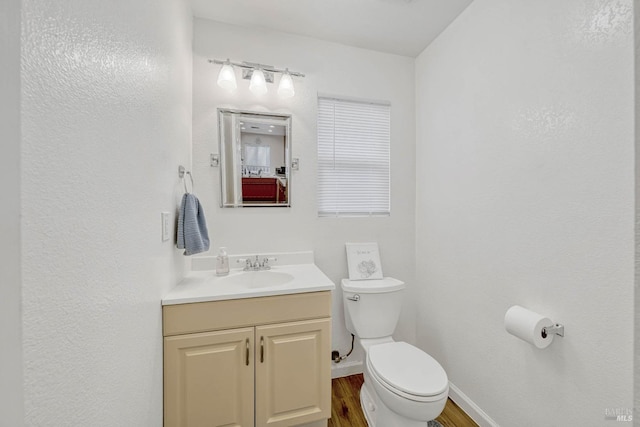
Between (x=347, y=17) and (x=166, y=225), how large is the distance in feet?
5.57

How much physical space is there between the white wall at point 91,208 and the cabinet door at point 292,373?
0.47 meters

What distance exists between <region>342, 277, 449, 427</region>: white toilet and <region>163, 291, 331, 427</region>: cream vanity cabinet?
301 millimetres

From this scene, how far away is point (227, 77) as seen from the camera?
5.29 feet

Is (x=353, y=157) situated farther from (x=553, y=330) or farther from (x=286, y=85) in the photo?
(x=553, y=330)

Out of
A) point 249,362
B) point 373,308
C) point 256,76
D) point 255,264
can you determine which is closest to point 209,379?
point 249,362

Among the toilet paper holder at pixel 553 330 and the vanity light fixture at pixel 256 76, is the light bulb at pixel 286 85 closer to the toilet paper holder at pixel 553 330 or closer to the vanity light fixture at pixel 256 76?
the vanity light fixture at pixel 256 76

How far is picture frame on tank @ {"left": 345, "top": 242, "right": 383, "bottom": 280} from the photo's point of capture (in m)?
1.89

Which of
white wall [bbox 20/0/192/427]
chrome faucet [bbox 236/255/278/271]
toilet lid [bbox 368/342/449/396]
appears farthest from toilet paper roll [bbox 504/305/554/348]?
white wall [bbox 20/0/192/427]

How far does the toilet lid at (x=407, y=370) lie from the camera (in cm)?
117

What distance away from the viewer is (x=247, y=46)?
1754 millimetres

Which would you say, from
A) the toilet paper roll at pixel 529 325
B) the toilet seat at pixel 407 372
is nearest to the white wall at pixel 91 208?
the toilet seat at pixel 407 372

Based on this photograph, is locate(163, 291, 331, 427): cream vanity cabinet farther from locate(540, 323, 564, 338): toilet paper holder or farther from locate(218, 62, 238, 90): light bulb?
locate(218, 62, 238, 90): light bulb

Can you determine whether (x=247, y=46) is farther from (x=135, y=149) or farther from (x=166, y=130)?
(x=135, y=149)

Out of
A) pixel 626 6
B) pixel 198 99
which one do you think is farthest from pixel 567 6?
pixel 198 99
